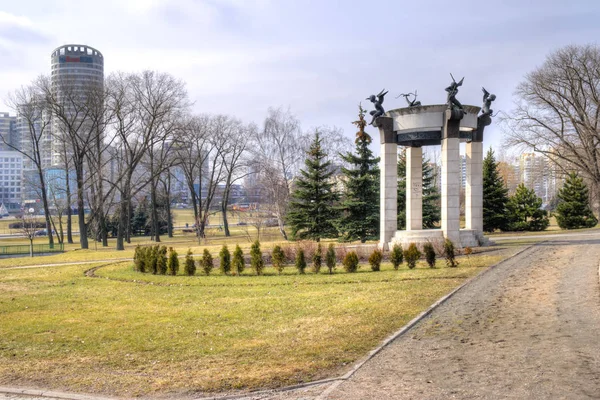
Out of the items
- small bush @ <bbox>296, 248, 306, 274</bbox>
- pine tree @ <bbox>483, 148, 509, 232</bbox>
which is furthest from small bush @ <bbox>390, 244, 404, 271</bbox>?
pine tree @ <bbox>483, 148, 509, 232</bbox>

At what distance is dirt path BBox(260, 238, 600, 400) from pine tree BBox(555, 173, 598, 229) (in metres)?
28.1

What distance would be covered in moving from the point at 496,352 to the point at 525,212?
3181cm

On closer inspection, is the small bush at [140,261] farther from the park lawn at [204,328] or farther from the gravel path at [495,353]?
the gravel path at [495,353]

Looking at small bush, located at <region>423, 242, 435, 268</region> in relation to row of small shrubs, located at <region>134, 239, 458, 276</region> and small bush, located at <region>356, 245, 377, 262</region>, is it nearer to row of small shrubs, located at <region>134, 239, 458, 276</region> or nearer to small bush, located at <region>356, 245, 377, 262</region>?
row of small shrubs, located at <region>134, 239, 458, 276</region>

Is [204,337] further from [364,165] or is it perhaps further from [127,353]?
[364,165]

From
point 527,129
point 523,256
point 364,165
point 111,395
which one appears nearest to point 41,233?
point 364,165

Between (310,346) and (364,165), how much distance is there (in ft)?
78.9

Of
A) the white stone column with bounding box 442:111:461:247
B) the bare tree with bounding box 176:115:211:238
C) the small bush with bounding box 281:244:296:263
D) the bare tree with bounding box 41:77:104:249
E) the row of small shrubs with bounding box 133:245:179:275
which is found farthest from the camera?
the bare tree with bounding box 176:115:211:238

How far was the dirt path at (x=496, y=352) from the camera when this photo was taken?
563 cm

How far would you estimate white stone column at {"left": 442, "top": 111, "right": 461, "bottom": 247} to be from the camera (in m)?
20.2

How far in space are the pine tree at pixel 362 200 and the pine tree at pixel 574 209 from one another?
49.1 feet

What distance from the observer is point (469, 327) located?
821cm

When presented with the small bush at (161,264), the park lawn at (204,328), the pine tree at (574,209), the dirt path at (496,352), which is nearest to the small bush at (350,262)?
the park lawn at (204,328)

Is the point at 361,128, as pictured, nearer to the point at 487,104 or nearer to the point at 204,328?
the point at 487,104
